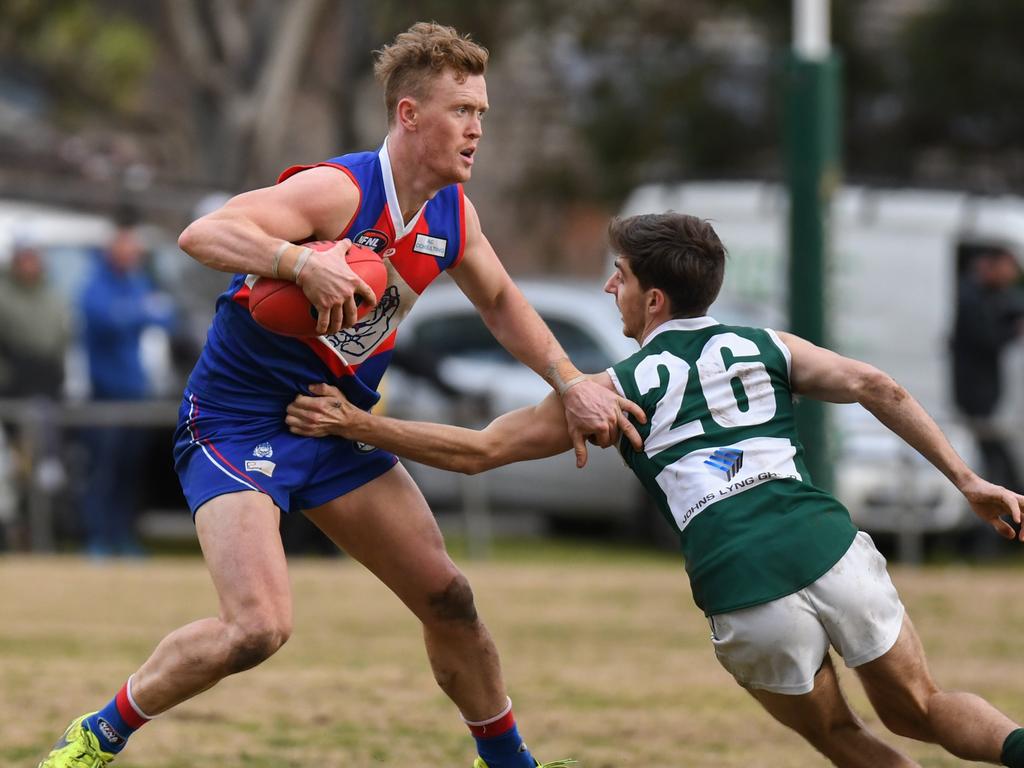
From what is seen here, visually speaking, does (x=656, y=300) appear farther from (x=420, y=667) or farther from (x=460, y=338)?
(x=460, y=338)

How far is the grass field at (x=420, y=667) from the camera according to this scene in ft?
21.3

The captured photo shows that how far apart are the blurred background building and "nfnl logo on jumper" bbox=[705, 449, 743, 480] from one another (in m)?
8.66

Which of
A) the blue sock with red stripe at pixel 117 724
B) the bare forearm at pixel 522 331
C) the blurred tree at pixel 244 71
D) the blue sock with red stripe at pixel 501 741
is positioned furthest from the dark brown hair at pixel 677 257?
the blurred tree at pixel 244 71

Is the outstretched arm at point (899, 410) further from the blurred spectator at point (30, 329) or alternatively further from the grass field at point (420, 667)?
the blurred spectator at point (30, 329)

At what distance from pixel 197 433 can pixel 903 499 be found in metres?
8.94

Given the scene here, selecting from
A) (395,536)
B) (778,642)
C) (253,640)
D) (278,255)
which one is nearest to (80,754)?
(253,640)

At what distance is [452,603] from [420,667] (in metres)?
3.16

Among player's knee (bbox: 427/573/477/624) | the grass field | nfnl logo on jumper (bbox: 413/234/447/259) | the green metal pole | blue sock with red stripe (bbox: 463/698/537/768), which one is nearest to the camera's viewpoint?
nfnl logo on jumper (bbox: 413/234/447/259)

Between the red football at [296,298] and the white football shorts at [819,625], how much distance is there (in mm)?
1354

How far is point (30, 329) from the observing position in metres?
13.3

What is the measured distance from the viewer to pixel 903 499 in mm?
13297

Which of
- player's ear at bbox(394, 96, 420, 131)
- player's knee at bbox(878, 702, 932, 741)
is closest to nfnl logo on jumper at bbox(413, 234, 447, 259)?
player's ear at bbox(394, 96, 420, 131)

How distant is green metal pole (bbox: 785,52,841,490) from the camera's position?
1187 centimetres

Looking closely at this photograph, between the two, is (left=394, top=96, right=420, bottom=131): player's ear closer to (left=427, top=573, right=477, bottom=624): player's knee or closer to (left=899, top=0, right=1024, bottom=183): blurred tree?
(left=427, top=573, right=477, bottom=624): player's knee
